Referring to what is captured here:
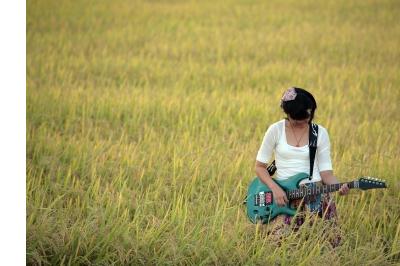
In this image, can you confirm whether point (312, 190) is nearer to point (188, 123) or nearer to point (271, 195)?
point (271, 195)

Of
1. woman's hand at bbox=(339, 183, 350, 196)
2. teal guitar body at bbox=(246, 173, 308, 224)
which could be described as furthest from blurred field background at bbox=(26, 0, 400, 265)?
woman's hand at bbox=(339, 183, 350, 196)

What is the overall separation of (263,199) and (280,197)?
104 mm

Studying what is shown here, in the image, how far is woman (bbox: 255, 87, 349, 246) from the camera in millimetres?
2861

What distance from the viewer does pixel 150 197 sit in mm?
3504

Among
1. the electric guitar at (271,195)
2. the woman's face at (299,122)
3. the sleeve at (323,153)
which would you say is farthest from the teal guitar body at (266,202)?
the woman's face at (299,122)

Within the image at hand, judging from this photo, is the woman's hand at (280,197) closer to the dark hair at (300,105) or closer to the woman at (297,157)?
the woman at (297,157)

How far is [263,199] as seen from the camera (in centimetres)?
294

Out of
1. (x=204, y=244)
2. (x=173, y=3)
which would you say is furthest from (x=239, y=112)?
(x=173, y=3)

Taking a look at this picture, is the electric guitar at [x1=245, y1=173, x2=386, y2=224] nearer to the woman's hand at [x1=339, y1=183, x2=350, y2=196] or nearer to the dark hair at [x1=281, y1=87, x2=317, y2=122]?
the woman's hand at [x1=339, y1=183, x2=350, y2=196]

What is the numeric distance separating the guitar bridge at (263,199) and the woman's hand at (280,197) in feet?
0.19

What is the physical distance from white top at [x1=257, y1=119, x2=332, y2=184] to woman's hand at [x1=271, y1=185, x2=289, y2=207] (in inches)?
4.1

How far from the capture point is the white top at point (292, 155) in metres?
2.93
